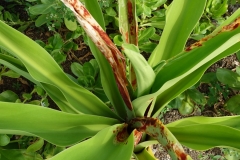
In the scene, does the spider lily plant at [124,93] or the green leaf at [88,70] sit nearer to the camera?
the spider lily plant at [124,93]

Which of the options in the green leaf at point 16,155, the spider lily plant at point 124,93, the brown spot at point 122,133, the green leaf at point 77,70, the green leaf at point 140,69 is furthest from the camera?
the green leaf at point 77,70

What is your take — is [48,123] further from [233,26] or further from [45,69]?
[233,26]

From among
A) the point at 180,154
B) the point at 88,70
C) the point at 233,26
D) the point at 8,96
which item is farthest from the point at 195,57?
the point at 8,96

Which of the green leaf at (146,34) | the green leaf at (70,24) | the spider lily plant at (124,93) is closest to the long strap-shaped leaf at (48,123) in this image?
the spider lily plant at (124,93)

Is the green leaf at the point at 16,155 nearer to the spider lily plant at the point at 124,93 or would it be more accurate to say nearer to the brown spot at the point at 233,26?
the spider lily plant at the point at 124,93

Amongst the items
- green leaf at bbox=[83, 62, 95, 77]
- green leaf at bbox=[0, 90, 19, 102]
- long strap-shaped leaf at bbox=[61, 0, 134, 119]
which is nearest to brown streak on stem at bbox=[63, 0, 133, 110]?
long strap-shaped leaf at bbox=[61, 0, 134, 119]

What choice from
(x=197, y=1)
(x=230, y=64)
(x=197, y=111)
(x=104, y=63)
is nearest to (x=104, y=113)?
(x=104, y=63)
